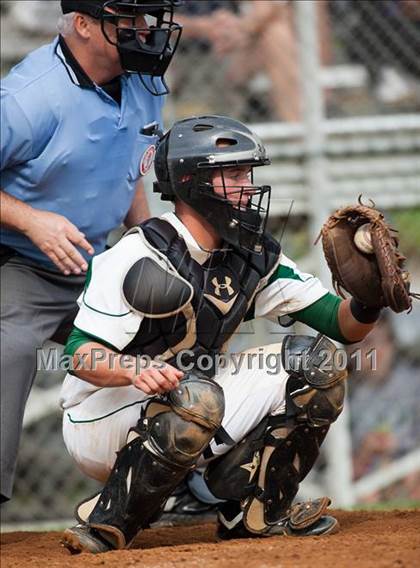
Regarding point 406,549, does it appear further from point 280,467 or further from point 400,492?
point 400,492

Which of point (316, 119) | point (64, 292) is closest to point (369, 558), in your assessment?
point (64, 292)

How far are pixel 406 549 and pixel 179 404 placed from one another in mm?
882

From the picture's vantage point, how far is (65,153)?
476cm

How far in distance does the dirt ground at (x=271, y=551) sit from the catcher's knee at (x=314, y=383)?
0.43 m

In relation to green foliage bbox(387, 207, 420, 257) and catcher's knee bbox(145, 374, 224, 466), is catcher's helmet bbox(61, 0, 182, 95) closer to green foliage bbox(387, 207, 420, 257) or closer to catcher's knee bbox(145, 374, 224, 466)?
catcher's knee bbox(145, 374, 224, 466)

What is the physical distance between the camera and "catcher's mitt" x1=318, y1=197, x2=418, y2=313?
164 inches

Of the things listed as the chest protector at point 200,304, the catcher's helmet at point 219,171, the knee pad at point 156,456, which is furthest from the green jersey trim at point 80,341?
the catcher's helmet at point 219,171

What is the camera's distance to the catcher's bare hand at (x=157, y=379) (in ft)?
12.8

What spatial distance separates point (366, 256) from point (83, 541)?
1.40 metres

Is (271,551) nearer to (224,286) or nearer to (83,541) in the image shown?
(83,541)

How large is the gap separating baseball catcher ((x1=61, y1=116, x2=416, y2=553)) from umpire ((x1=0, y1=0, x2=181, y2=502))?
13.2 inches

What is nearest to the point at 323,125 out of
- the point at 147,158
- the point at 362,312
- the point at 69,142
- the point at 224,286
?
the point at 147,158

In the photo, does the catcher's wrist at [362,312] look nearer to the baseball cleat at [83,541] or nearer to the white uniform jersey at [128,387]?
the white uniform jersey at [128,387]

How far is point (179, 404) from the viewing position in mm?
4020
